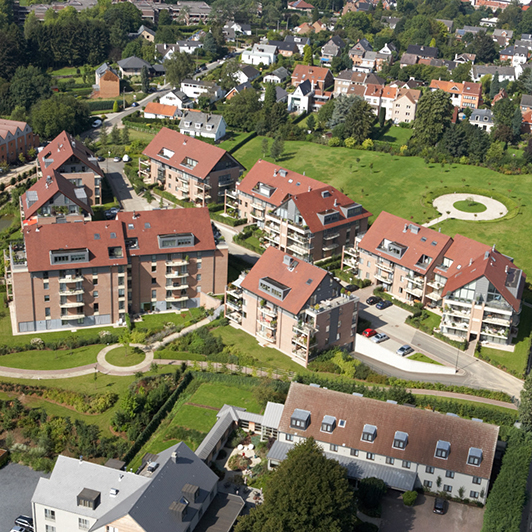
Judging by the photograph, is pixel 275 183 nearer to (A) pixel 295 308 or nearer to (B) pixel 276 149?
(B) pixel 276 149

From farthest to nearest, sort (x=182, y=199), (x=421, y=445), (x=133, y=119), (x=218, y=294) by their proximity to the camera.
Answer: (x=133, y=119) → (x=182, y=199) → (x=218, y=294) → (x=421, y=445)

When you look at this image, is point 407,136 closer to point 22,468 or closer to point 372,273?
point 372,273

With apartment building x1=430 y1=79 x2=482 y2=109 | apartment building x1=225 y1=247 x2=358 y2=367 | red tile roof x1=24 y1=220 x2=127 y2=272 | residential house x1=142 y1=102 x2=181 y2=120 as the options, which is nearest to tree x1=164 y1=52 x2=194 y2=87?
residential house x1=142 y1=102 x2=181 y2=120

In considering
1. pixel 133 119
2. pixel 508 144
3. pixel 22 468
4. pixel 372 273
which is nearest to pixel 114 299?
pixel 22 468

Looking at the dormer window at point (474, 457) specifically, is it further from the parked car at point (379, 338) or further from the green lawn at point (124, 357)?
the green lawn at point (124, 357)

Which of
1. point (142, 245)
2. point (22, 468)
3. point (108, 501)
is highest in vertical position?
point (142, 245)

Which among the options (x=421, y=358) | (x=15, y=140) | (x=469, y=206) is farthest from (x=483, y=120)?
(x=15, y=140)
